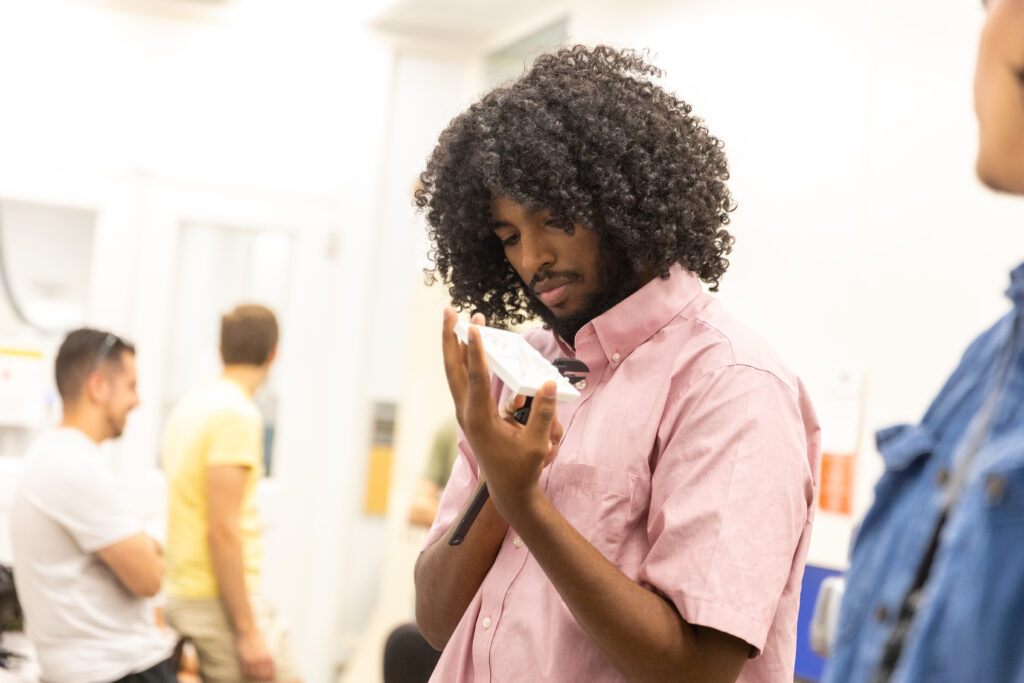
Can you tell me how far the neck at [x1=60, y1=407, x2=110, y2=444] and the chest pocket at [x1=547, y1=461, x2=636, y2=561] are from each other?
204cm

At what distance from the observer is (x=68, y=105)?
16.8ft

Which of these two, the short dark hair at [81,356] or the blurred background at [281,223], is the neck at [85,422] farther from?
the blurred background at [281,223]

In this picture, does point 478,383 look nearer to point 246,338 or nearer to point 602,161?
point 602,161

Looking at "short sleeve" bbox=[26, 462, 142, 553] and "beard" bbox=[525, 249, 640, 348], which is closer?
"beard" bbox=[525, 249, 640, 348]

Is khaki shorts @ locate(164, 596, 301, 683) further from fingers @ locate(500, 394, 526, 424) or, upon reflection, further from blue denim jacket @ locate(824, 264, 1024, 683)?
blue denim jacket @ locate(824, 264, 1024, 683)

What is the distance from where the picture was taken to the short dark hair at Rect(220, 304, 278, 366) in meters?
3.54

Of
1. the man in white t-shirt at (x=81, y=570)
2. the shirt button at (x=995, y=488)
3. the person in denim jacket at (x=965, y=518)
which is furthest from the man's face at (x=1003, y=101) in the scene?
the man in white t-shirt at (x=81, y=570)

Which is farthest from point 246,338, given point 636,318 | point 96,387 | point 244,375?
point 636,318

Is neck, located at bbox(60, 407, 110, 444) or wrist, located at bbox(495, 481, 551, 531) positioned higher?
wrist, located at bbox(495, 481, 551, 531)

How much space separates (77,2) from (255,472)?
297 cm

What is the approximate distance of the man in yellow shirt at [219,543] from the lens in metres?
3.26

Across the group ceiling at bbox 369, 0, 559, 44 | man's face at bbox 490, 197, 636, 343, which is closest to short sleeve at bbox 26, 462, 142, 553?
man's face at bbox 490, 197, 636, 343

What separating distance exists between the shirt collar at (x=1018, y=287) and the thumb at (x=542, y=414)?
484 mm

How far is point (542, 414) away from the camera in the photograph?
1201 mm
